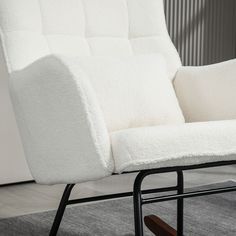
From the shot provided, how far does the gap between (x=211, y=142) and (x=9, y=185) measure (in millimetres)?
1541

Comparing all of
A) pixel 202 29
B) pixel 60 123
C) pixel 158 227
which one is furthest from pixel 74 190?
pixel 202 29

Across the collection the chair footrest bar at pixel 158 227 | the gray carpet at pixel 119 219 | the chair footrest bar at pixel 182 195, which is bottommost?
the gray carpet at pixel 119 219

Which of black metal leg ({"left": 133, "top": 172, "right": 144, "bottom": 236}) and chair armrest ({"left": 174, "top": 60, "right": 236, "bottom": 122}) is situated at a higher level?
chair armrest ({"left": 174, "top": 60, "right": 236, "bottom": 122})

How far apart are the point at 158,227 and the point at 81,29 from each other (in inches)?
24.4

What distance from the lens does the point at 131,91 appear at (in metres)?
1.37

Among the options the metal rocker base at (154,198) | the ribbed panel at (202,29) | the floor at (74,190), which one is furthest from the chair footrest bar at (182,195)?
the ribbed panel at (202,29)

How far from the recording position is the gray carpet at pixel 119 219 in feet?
5.38

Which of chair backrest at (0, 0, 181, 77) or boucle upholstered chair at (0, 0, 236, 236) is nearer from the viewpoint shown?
boucle upholstered chair at (0, 0, 236, 236)

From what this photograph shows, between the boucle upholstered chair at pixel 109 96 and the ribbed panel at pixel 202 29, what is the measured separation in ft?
6.43

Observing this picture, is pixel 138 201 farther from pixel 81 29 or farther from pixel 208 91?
pixel 81 29

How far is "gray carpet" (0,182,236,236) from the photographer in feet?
5.38

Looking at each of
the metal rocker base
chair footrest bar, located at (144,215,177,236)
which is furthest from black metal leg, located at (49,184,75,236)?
chair footrest bar, located at (144,215,177,236)

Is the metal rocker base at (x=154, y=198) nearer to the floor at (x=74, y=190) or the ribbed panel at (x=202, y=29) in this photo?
the floor at (x=74, y=190)

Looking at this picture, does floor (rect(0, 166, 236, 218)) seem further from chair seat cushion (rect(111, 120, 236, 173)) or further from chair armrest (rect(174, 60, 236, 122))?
chair seat cushion (rect(111, 120, 236, 173))
